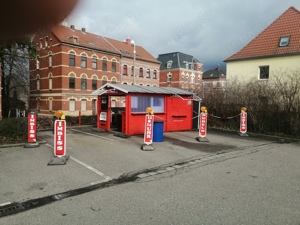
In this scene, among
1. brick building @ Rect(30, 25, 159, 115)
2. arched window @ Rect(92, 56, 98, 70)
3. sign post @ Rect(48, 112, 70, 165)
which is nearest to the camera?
sign post @ Rect(48, 112, 70, 165)

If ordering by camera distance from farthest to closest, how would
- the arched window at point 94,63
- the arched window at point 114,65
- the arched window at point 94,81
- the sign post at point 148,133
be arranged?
the arched window at point 114,65 → the arched window at point 94,81 → the arched window at point 94,63 → the sign post at point 148,133

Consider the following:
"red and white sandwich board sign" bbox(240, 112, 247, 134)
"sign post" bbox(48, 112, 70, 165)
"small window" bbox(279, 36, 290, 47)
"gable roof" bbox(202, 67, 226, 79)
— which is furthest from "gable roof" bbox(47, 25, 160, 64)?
"gable roof" bbox(202, 67, 226, 79)

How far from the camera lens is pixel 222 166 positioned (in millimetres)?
7328

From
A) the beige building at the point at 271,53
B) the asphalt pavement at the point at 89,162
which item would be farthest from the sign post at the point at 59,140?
the beige building at the point at 271,53

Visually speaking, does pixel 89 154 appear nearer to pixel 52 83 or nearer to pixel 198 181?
pixel 198 181

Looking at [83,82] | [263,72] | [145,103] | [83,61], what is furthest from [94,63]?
[145,103]

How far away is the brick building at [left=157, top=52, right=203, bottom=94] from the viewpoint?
55.0 m

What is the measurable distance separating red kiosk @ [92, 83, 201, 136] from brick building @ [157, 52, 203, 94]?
3897cm

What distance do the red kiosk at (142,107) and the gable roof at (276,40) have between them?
462 inches

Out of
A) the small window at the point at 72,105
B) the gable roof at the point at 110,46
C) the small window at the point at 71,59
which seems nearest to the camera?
the small window at the point at 71,59

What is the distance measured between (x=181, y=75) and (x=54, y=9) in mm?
55247

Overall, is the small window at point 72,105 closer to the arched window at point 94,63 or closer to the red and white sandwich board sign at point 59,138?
the arched window at point 94,63

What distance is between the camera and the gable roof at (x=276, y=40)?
2156cm

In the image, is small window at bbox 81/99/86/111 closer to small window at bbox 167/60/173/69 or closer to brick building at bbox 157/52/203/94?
brick building at bbox 157/52/203/94
